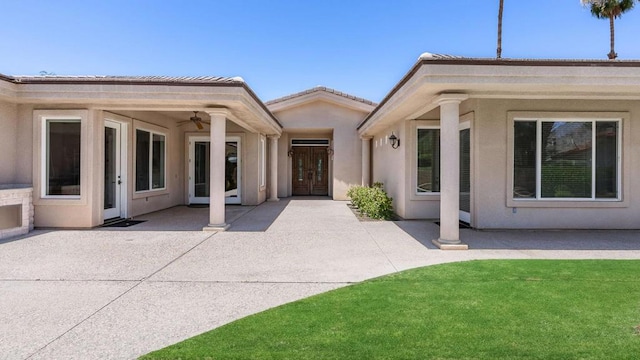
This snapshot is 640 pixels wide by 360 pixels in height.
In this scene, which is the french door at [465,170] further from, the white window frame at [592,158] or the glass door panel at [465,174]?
the white window frame at [592,158]

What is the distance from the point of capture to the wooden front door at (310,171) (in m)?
19.7

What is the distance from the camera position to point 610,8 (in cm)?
2209

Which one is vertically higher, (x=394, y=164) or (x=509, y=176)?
(x=394, y=164)

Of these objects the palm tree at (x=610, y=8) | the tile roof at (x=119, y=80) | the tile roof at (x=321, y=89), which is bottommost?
the tile roof at (x=119, y=80)

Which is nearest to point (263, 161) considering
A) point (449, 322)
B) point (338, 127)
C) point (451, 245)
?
point (338, 127)

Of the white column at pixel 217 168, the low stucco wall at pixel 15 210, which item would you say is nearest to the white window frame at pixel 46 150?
the low stucco wall at pixel 15 210

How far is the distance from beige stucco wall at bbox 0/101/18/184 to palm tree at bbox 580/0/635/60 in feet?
95.7

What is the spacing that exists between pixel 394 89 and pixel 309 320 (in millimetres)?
6416

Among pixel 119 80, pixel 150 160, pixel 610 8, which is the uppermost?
pixel 610 8

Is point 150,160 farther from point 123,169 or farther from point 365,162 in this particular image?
point 365,162

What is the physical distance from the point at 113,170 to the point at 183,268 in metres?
6.20

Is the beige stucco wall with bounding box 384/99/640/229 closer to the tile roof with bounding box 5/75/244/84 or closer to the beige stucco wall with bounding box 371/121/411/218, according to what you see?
the beige stucco wall with bounding box 371/121/411/218

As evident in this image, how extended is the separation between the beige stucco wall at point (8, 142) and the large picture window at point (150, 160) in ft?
10.1

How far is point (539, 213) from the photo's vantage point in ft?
29.7
